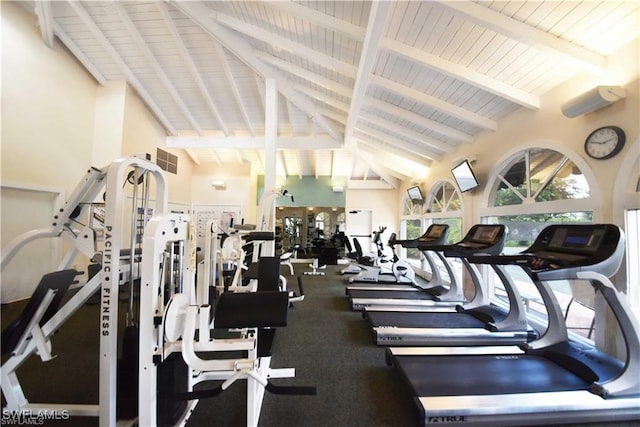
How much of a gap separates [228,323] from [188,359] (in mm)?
274

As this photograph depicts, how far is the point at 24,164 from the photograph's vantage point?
4.20 m

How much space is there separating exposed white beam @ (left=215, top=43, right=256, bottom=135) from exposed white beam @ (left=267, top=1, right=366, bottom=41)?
7.85 feet

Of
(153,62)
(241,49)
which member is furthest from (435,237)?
(153,62)

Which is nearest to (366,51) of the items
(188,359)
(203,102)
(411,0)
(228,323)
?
(411,0)

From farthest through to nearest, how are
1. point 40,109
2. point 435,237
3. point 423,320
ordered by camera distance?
1. point 40,109
2. point 435,237
3. point 423,320

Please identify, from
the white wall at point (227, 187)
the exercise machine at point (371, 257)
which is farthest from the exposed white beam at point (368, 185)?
the white wall at point (227, 187)

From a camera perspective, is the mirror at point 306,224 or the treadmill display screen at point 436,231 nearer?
the treadmill display screen at point 436,231

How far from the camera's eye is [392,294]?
4430 millimetres

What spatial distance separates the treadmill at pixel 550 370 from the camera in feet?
5.62

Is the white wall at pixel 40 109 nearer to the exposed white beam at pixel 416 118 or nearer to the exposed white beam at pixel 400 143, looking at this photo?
the exposed white beam at pixel 416 118

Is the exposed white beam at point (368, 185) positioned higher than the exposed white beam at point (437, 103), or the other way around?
the exposed white beam at point (437, 103)

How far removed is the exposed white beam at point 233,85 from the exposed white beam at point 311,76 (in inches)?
29.4

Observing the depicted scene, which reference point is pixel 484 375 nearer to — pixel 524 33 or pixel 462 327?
pixel 462 327

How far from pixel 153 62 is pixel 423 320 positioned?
21.5ft
